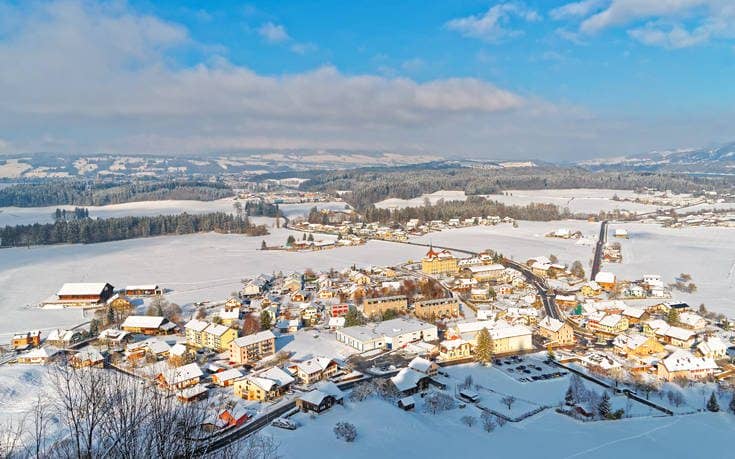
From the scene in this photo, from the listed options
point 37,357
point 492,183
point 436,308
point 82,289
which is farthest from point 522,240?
point 492,183

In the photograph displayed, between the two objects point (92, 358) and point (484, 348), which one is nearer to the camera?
point (92, 358)

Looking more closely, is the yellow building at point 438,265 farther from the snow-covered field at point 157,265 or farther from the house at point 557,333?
the house at point 557,333

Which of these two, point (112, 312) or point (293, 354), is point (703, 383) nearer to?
point (293, 354)

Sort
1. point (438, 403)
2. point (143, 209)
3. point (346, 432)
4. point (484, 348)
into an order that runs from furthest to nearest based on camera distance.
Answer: point (143, 209)
point (484, 348)
point (438, 403)
point (346, 432)

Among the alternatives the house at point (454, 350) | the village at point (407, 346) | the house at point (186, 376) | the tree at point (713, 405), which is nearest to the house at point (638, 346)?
the village at point (407, 346)

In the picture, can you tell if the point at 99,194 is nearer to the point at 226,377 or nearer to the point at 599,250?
the point at 599,250

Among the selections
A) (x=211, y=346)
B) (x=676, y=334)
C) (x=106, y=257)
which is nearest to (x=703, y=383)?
(x=676, y=334)
